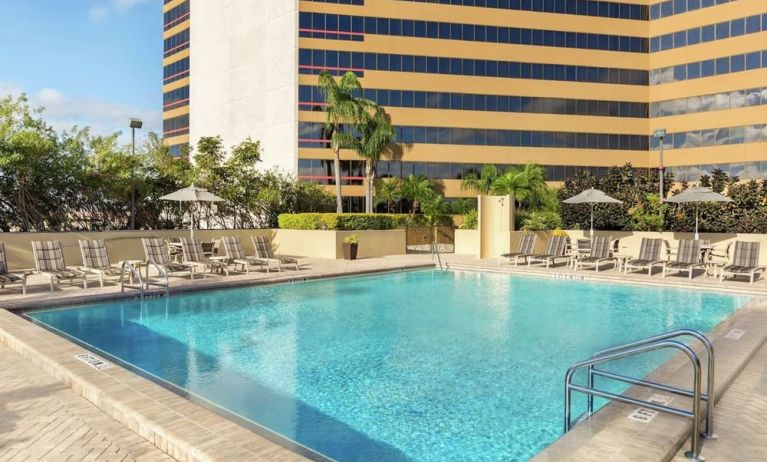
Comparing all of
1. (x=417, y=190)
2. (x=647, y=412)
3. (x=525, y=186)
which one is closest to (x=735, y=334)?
(x=647, y=412)

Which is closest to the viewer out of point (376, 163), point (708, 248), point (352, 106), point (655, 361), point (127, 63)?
point (655, 361)

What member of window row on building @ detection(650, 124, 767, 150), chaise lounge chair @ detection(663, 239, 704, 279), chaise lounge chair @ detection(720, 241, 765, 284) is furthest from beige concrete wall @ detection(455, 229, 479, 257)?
window row on building @ detection(650, 124, 767, 150)

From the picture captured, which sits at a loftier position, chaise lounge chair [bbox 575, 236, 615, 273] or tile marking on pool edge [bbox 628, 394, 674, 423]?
chaise lounge chair [bbox 575, 236, 615, 273]

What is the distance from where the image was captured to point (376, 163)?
124 feet

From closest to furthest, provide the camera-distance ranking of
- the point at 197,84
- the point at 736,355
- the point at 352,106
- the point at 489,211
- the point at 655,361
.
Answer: the point at 736,355
the point at 655,361
the point at 489,211
the point at 352,106
the point at 197,84

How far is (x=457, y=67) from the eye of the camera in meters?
38.8

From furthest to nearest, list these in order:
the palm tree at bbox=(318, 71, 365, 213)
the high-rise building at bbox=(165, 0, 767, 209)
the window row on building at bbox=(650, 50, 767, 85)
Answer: the high-rise building at bbox=(165, 0, 767, 209)
the window row on building at bbox=(650, 50, 767, 85)
the palm tree at bbox=(318, 71, 365, 213)

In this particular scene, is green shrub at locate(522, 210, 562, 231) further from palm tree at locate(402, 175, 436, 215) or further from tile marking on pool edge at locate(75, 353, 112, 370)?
tile marking on pool edge at locate(75, 353, 112, 370)

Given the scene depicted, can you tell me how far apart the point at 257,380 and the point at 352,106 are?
27.3 m

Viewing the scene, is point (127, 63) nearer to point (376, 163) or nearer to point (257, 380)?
point (376, 163)

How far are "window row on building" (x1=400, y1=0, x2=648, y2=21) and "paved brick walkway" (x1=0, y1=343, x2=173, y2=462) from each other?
37612 mm

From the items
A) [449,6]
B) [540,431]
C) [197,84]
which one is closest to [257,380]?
[540,431]

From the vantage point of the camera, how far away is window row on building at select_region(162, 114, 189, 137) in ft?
153

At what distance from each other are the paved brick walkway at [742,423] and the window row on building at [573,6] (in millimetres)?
36909
